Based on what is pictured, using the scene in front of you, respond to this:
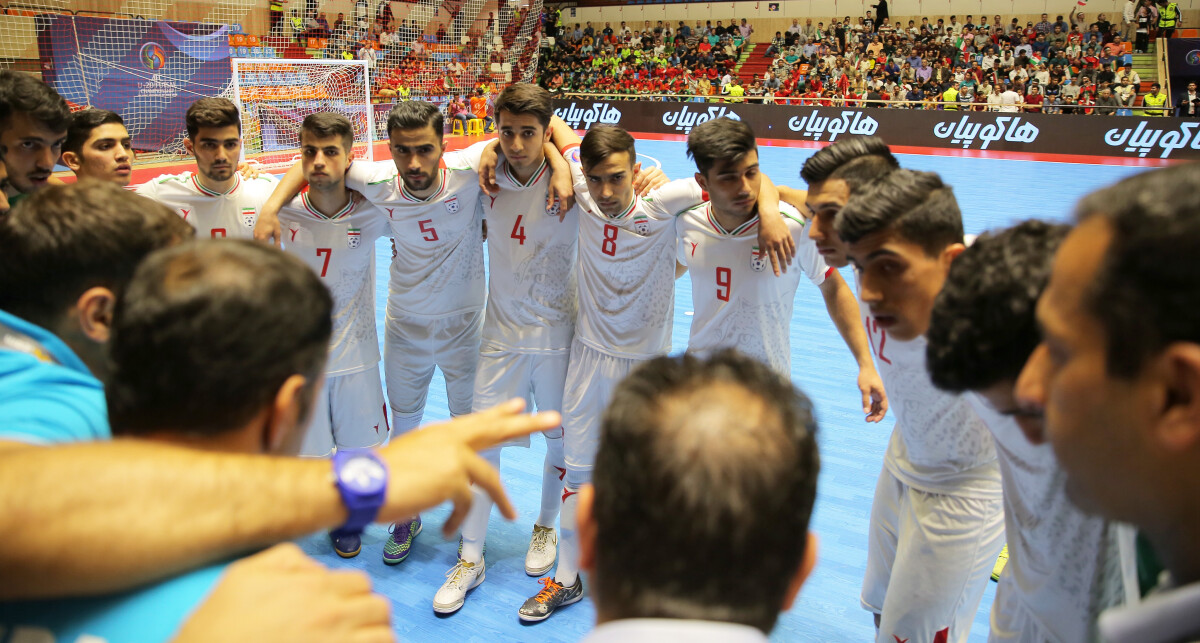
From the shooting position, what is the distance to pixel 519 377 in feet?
13.2

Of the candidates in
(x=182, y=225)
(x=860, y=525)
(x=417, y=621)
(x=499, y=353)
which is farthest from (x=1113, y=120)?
(x=182, y=225)

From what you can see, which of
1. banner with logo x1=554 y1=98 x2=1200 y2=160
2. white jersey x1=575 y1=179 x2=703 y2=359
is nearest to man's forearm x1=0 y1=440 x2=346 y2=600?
white jersey x1=575 y1=179 x2=703 y2=359

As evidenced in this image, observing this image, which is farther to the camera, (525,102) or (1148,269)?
(525,102)

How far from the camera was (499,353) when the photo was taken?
398cm

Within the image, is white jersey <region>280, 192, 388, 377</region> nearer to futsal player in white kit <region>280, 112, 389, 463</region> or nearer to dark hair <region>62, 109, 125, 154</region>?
futsal player in white kit <region>280, 112, 389, 463</region>

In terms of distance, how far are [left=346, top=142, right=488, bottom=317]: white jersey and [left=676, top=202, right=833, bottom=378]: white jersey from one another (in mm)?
1269

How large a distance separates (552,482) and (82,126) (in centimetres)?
314

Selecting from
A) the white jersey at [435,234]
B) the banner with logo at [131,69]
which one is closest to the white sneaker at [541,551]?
the white jersey at [435,234]

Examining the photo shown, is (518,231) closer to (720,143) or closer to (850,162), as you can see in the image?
(720,143)

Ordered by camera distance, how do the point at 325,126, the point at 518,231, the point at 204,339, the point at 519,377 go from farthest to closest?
the point at 519,377
the point at 518,231
the point at 325,126
the point at 204,339

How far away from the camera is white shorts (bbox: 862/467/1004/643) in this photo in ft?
8.18

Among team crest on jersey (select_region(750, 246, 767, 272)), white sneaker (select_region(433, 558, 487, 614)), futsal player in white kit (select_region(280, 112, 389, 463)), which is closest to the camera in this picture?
team crest on jersey (select_region(750, 246, 767, 272))

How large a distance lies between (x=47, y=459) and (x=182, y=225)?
0.77m

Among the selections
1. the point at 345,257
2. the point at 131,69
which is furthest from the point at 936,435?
the point at 131,69
